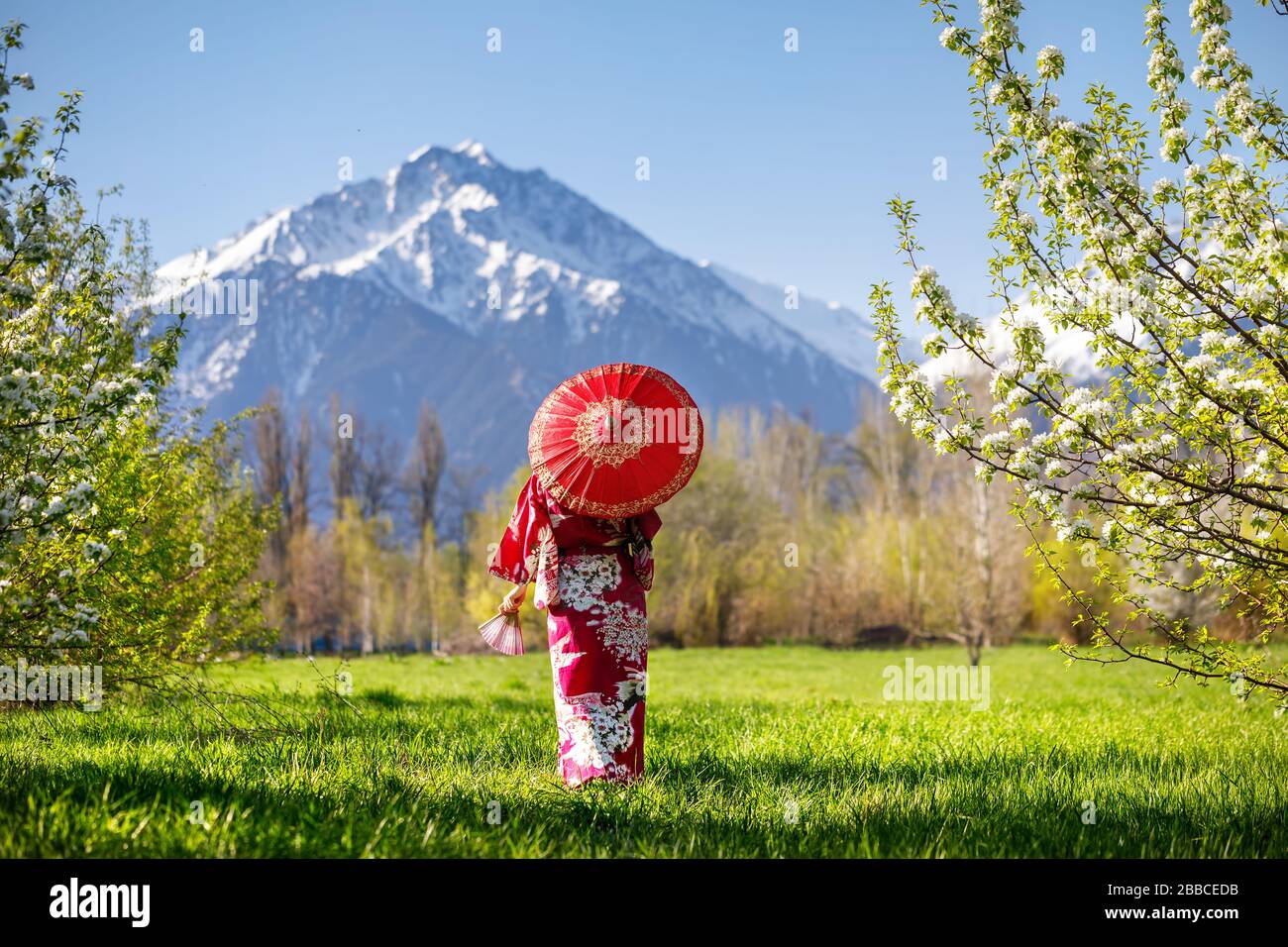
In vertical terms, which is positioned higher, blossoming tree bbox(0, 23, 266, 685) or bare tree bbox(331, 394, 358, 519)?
bare tree bbox(331, 394, 358, 519)

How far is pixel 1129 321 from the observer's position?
239 inches

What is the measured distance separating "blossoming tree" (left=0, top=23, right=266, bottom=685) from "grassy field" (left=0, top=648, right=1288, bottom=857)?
2.85 feet

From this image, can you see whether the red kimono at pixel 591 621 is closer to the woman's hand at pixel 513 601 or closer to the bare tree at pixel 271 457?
the woman's hand at pixel 513 601

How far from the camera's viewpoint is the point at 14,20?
5184mm

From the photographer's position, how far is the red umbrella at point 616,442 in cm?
615

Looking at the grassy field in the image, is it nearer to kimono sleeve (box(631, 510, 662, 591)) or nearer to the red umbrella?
kimono sleeve (box(631, 510, 662, 591))

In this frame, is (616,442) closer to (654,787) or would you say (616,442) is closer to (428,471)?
(654,787)

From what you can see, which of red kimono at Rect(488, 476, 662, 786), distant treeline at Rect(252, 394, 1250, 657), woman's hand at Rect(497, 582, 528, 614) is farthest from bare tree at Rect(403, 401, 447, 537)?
red kimono at Rect(488, 476, 662, 786)

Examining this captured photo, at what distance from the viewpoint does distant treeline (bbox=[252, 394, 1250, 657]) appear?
1633 inches

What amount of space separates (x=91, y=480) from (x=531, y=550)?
3.40m

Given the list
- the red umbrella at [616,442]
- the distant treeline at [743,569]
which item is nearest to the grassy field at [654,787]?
the red umbrella at [616,442]

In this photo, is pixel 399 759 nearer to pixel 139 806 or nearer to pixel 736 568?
pixel 139 806

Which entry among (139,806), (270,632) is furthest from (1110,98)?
(270,632)
